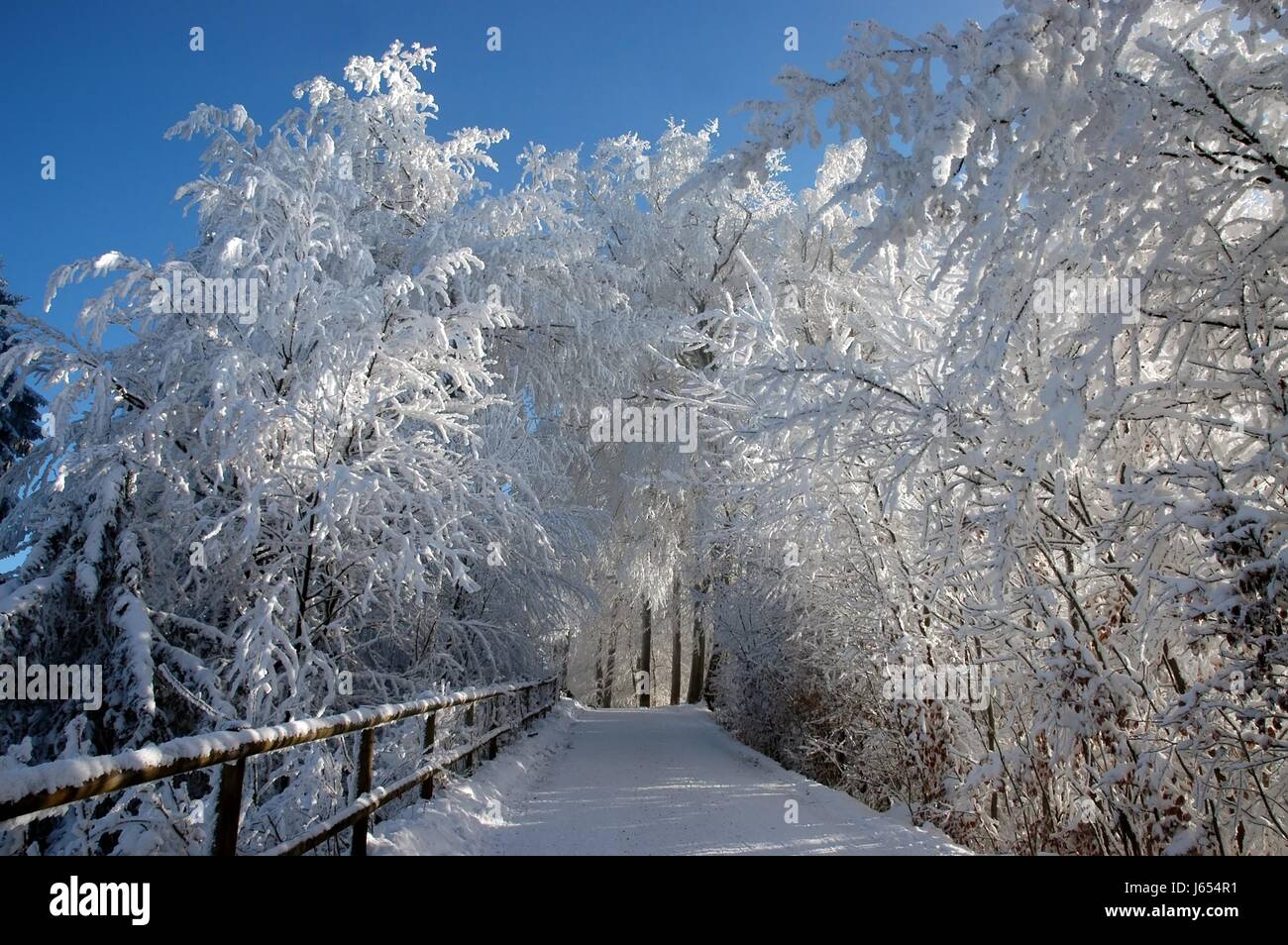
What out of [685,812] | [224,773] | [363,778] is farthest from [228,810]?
[685,812]

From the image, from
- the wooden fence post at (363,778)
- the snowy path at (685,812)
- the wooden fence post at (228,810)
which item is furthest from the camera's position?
the snowy path at (685,812)

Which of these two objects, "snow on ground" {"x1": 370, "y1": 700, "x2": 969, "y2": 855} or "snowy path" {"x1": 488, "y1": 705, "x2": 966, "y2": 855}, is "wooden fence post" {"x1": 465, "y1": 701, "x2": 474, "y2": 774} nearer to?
"snow on ground" {"x1": 370, "y1": 700, "x2": 969, "y2": 855}

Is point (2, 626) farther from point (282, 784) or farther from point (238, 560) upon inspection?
point (282, 784)

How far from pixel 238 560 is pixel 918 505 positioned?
6406mm

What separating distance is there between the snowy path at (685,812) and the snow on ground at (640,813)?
0.01 meters

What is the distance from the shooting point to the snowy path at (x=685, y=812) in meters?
5.70

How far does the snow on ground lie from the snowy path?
0.01 metres

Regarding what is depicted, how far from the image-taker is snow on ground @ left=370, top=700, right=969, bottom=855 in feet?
18.3

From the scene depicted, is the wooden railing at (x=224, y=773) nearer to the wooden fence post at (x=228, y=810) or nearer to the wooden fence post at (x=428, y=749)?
the wooden fence post at (x=228, y=810)

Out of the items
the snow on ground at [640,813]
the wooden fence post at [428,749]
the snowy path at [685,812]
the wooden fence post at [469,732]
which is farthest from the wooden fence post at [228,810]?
the wooden fence post at [469,732]

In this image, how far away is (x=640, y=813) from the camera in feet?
23.2
